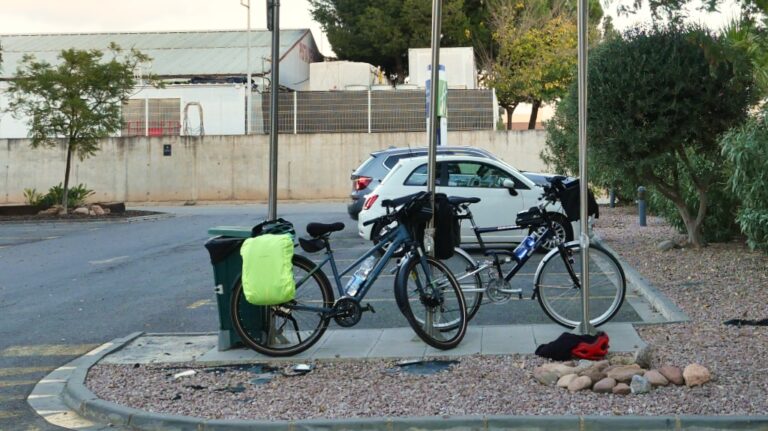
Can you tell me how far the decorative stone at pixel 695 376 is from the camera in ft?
22.4

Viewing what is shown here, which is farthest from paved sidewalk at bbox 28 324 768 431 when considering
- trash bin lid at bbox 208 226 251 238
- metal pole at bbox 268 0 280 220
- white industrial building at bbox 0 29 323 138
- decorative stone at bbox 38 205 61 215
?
white industrial building at bbox 0 29 323 138

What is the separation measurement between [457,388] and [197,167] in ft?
110

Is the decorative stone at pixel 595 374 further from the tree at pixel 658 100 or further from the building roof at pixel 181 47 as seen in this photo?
the building roof at pixel 181 47

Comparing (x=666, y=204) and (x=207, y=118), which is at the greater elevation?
(x=207, y=118)

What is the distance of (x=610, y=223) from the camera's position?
Result: 21.8m

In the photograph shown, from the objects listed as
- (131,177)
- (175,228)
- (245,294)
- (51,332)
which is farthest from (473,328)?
(131,177)

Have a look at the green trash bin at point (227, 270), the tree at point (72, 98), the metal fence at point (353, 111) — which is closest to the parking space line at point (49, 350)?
the green trash bin at point (227, 270)

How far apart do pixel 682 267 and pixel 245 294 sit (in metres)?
6.95

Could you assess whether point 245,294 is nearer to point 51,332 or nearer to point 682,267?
point 51,332

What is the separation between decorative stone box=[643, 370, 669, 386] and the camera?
22.5 feet

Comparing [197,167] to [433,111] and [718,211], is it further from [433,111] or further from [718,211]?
[433,111]

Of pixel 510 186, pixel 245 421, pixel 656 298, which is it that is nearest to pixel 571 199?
pixel 656 298

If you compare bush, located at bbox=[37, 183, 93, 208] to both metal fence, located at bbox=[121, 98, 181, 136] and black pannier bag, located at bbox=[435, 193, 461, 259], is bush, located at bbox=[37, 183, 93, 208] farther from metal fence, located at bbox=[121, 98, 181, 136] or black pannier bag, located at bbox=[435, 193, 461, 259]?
black pannier bag, located at bbox=[435, 193, 461, 259]

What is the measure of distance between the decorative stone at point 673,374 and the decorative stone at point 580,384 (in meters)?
0.53
